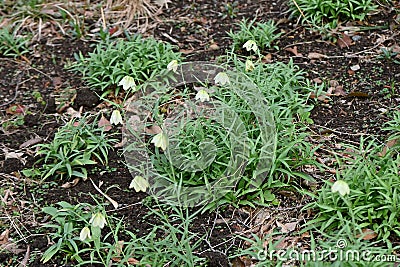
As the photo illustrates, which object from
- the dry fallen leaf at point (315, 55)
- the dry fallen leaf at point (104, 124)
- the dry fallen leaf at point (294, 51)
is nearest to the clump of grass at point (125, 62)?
the dry fallen leaf at point (104, 124)

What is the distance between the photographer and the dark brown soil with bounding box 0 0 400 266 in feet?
9.82

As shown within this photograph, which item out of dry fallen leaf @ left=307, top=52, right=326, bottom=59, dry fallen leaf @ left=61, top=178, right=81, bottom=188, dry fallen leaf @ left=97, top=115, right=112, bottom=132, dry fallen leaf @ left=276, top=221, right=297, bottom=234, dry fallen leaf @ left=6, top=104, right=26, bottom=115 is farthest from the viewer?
dry fallen leaf @ left=307, top=52, right=326, bottom=59

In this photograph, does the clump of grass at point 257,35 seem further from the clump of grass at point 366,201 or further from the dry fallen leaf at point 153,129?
the clump of grass at point 366,201

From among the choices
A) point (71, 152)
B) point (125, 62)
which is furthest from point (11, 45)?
point (71, 152)

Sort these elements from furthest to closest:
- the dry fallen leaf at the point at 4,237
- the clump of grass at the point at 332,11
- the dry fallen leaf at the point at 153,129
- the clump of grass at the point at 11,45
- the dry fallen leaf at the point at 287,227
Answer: the clump of grass at the point at 11,45
the clump of grass at the point at 332,11
the dry fallen leaf at the point at 153,129
the dry fallen leaf at the point at 4,237
the dry fallen leaf at the point at 287,227

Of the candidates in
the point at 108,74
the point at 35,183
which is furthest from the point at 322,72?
the point at 35,183

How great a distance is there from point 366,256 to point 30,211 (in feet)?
5.99

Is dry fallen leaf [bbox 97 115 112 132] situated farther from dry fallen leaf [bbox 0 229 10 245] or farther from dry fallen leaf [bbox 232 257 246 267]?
dry fallen leaf [bbox 232 257 246 267]

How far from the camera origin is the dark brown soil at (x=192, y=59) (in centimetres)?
299

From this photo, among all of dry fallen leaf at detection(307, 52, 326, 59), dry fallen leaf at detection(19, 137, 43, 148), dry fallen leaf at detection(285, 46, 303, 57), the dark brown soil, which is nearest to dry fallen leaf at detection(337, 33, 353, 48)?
the dark brown soil

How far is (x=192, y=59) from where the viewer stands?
13.8ft

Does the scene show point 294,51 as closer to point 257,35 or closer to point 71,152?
point 257,35

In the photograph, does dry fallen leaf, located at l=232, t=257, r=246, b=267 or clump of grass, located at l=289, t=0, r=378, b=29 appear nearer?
dry fallen leaf, located at l=232, t=257, r=246, b=267

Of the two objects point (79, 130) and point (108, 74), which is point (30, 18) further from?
point (79, 130)
